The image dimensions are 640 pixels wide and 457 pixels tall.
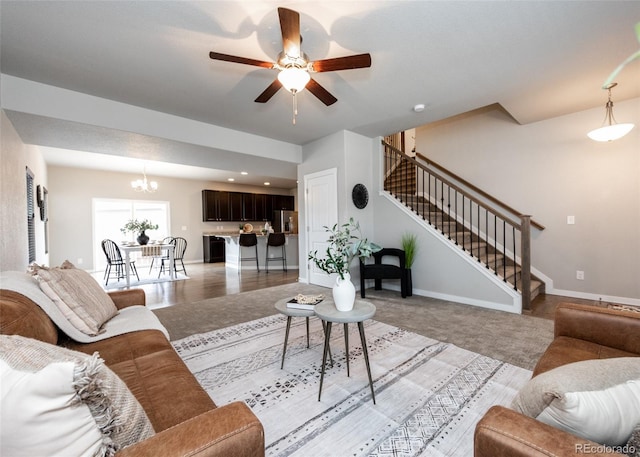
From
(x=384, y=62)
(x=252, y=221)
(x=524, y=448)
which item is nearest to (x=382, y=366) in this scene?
(x=524, y=448)

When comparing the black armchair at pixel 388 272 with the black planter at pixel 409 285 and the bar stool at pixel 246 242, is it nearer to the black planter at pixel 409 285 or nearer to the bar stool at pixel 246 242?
the black planter at pixel 409 285

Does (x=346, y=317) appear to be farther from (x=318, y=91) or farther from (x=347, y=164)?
(x=347, y=164)

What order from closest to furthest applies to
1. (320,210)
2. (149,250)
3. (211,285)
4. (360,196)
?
(360,196) < (320,210) < (211,285) < (149,250)

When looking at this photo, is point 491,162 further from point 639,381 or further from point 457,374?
point 639,381

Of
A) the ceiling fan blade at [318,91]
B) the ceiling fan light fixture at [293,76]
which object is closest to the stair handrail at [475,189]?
the ceiling fan blade at [318,91]

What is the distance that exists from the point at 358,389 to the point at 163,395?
1212 millimetres

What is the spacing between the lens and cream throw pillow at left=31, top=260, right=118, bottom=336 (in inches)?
63.5

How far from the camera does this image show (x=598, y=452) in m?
0.66

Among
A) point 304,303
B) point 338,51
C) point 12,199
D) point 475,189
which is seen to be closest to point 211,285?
point 12,199

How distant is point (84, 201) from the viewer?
272 inches

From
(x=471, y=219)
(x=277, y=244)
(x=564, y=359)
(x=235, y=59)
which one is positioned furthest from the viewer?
(x=277, y=244)

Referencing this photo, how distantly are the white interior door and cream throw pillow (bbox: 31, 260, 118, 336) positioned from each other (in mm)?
3140

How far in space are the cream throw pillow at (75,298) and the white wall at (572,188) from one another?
5343 millimetres

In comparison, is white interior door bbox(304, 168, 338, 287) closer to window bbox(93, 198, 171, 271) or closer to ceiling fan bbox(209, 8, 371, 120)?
ceiling fan bbox(209, 8, 371, 120)
